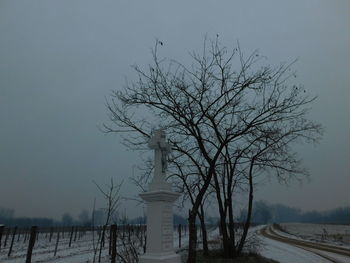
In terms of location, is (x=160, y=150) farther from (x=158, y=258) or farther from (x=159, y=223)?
(x=158, y=258)

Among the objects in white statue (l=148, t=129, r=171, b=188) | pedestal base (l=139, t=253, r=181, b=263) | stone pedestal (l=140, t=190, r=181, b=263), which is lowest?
pedestal base (l=139, t=253, r=181, b=263)

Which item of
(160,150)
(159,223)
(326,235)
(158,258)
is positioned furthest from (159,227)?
(326,235)

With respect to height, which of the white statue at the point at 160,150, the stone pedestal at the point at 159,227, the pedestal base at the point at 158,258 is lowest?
the pedestal base at the point at 158,258

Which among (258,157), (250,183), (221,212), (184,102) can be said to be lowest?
(221,212)

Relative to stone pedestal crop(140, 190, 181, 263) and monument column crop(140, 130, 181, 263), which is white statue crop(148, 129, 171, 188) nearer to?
monument column crop(140, 130, 181, 263)

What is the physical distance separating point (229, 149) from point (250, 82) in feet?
11.9

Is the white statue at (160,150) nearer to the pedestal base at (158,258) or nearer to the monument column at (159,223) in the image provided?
the monument column at (159,223)

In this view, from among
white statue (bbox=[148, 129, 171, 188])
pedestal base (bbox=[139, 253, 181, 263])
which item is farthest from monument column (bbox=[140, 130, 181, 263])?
white statue (bbox=[148, 129, 171, 188])

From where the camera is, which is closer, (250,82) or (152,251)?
(152,251)

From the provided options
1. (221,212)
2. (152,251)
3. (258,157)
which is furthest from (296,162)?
(152,251)

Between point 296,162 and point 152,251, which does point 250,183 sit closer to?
point 296,162

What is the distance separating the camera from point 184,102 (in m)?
10.3

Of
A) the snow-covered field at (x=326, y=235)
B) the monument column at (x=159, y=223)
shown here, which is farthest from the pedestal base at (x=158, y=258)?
the snow-covered field at (x=326, y=235)

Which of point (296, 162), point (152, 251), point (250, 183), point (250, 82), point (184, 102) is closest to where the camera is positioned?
point (152, 251)
